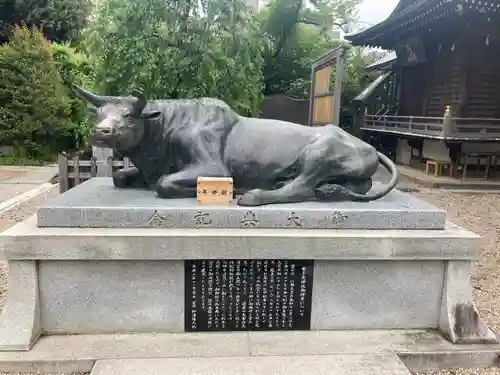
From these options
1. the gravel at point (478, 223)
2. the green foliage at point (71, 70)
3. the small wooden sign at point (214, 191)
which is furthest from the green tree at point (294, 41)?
the small wooden sign at point (214, 191)

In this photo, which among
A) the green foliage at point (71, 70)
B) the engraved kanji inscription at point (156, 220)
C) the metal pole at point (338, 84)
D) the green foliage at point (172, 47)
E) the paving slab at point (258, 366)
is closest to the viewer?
the paving slab at point (258, 366)

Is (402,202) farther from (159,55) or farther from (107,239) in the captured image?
(159,55)

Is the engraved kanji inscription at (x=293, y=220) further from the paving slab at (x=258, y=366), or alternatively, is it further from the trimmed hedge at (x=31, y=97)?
the trimmed hedge at (x=31, y=97)

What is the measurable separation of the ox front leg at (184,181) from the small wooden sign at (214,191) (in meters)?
0.10

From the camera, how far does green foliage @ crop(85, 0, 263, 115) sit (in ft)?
23.9

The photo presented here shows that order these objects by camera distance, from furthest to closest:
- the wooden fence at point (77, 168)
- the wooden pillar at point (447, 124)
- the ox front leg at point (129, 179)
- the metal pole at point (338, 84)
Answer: the wooden pillar at point (447, 124)
the metal pole at point (338, 84)
the wooden fence at point (77, 168)
the ox front leg at point (129, 179)

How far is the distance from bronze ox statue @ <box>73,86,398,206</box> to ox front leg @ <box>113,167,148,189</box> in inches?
5.8

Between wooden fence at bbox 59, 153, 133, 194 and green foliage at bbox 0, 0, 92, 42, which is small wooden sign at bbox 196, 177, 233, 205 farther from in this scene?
green foliage at bbox 0, 0, 92, 42

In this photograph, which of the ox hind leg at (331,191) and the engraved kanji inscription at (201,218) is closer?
the engraved kanji inscription at (201,218)

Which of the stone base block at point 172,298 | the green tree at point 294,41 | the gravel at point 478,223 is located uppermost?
the green tree at point 294,41

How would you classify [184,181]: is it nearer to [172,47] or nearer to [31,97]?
[172,47]

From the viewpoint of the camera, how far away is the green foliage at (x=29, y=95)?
14.3 meters

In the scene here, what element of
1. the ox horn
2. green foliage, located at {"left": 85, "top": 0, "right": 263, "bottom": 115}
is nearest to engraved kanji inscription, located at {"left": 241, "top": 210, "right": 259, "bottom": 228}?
the ox horn

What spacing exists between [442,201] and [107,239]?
26.3 ft
